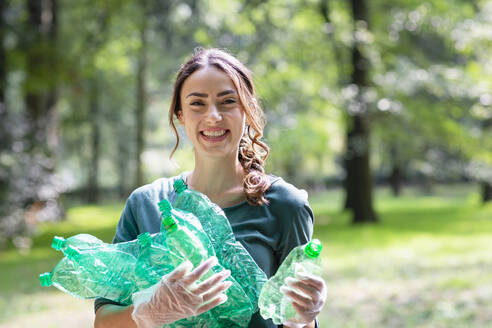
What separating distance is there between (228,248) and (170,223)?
28 cm

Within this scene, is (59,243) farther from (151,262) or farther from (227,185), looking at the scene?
(227,185)

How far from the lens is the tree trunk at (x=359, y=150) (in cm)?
1562

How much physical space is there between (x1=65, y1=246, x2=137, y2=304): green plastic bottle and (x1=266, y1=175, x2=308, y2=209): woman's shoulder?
20.9 inches

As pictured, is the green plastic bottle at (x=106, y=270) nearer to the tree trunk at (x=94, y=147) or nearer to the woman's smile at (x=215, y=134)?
the woman's smile at (x=215, y=134)

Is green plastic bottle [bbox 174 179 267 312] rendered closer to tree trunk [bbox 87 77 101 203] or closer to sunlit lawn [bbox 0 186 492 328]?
sunlit lawn [bbox 0 186 492 328]

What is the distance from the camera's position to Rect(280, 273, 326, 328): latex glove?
179 centimetres

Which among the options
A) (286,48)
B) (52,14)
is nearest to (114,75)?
(52,14)

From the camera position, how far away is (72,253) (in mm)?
1880

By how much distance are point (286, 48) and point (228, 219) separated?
1387 centimetres

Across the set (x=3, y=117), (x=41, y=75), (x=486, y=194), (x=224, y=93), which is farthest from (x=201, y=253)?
(x=486, y=194)

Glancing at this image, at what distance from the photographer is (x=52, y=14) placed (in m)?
16.5

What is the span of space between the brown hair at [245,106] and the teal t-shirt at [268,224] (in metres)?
0.05

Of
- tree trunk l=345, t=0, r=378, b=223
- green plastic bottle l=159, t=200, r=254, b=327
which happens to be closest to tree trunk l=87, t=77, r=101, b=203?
tree trunk l=345, t=0, r=378, b=223

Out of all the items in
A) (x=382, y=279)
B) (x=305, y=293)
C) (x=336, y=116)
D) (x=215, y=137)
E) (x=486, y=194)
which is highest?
(x=215, y=137)
